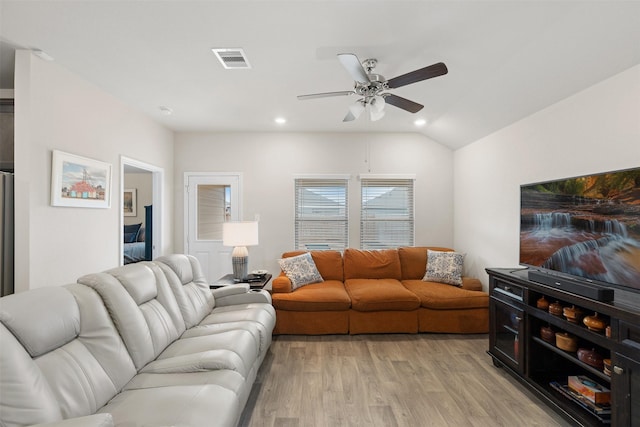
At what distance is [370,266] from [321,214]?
3.74 feet

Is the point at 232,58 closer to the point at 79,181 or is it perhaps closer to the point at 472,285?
the point at 79,181

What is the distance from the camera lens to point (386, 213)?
16.6 ft

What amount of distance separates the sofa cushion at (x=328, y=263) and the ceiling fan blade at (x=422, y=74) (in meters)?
2.70

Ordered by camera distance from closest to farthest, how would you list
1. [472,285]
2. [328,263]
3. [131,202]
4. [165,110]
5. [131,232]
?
[165,110], [472,285], [328,263], [131,232], [131,202]

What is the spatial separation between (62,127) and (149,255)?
287 cm

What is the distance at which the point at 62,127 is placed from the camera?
109 inches

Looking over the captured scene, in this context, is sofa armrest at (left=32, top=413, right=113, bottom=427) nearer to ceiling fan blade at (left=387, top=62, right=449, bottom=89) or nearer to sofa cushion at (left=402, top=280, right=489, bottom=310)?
ceiling fan blade at (left=387, top=62, right=449, bottom=89)

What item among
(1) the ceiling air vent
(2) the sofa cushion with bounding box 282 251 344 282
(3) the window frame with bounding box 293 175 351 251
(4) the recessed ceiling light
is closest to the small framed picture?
(4) the recessed ceiling light

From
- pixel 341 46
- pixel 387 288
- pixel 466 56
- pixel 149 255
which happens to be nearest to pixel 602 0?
pixel 466 56

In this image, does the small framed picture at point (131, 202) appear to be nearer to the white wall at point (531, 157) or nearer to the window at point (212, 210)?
the window at point (212, 210)

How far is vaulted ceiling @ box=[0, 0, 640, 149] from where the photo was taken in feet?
6.59

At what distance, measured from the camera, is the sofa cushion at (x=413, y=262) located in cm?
459

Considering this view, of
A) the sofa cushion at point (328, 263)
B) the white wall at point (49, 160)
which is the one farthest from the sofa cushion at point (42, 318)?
the sofa cushion at point (328, 263)

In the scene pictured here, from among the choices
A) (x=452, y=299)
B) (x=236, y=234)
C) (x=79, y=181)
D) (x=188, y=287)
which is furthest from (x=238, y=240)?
(x=452, y=299)
